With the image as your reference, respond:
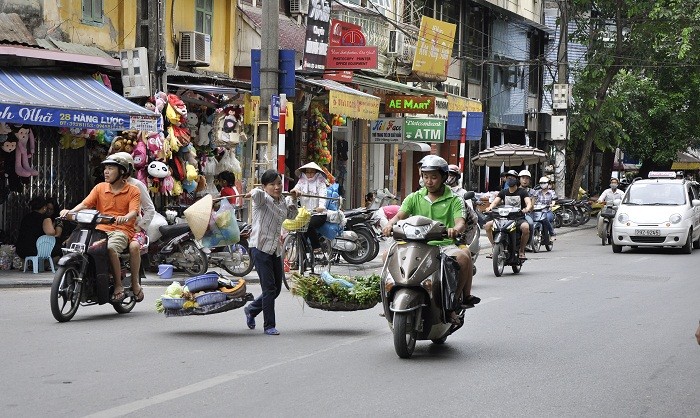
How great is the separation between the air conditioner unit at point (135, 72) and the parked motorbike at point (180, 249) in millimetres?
2491

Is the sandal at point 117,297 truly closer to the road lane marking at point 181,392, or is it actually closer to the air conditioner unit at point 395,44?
the road lane marking at point 181,392

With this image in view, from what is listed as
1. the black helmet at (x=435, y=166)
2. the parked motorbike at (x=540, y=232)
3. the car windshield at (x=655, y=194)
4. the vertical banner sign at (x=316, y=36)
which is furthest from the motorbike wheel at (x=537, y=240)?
the black helmet at (x=435, y=166)

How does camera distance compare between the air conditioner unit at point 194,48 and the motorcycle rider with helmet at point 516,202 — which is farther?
the air conditioner unit at point 194,48

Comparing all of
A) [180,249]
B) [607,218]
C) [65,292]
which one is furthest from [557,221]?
[65,292]

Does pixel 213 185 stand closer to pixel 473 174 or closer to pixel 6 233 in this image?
pixel 6 233

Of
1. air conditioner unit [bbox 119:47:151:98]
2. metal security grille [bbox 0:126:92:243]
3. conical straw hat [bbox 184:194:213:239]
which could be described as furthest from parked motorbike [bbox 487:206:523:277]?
metal security grille [bbox 0:126:92:243]

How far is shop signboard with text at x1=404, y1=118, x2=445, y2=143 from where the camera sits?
1201 inches

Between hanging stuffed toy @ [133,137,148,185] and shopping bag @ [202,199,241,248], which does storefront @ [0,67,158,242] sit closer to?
hanging stuffed toy @ [133,137,148,185]

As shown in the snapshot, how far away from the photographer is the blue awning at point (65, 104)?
1591 cm

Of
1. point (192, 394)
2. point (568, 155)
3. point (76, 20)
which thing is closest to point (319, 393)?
point (192, 394)

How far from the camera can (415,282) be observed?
948cm

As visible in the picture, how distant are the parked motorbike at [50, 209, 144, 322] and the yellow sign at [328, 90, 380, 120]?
11905 mm

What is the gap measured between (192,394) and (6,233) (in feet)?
36.8

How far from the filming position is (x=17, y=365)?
9023 mm
